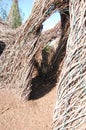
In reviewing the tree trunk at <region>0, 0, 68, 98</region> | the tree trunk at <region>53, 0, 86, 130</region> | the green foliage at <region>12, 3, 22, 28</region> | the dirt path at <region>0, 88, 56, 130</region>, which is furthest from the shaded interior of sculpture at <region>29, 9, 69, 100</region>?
the green foliage at <region>12, 3, 22, 28</region>

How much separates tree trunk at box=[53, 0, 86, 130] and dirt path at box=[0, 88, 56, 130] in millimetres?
638

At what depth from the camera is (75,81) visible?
4094 mm

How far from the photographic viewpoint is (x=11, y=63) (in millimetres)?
5699

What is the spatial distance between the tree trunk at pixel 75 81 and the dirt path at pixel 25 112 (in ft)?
2.09

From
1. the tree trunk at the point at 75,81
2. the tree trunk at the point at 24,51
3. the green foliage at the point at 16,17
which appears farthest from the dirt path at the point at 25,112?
the green foliage at the point at 16,17

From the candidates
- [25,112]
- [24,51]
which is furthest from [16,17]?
[25,112]

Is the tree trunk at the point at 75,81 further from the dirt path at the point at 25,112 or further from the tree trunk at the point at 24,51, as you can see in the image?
the tree trunk at the point at 24,51

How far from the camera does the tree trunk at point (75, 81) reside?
13.2 ft

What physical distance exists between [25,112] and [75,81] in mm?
1349

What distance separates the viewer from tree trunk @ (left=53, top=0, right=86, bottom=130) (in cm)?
401

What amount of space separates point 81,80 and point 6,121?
145cm

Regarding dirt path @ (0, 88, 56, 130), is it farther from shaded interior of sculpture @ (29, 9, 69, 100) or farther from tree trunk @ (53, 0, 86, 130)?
tree trunk @ (53, 0, 86, 130)

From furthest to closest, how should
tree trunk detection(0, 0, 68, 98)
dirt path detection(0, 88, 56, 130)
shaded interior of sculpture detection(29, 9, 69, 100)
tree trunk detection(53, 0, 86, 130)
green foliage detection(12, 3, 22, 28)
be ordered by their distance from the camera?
green foliage detection(12, 3, 22, 28) < shaded interior of sculpture detection(29, 9, 69, 100) < tree trunk detection(0, 0, 68, 98) < dirt path detection(0, 88, 56, 130) < tree trunk detection(53, 0, 86, 130)

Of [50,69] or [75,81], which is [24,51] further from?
[75,81]
